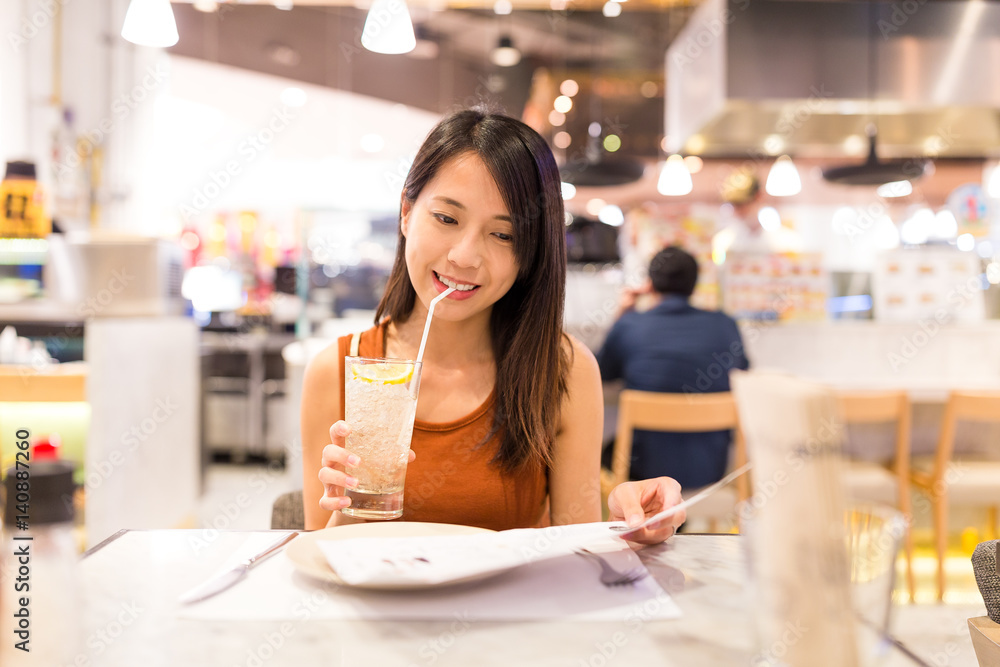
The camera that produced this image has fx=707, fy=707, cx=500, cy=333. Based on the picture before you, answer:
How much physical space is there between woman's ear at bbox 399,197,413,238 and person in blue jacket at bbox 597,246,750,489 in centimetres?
185

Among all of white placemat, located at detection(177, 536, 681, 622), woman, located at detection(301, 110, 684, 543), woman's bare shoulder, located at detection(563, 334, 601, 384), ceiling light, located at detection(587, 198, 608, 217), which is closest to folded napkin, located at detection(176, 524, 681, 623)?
white placemat, located at detection(177, 536, 681, 622)

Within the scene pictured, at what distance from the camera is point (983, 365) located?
4262mm

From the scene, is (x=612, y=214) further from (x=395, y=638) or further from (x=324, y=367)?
(x=395, y=638)

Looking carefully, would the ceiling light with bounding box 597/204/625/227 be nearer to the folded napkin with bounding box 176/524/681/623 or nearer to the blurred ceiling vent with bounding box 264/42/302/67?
the blurred ceiling vent with bounding box 264/42/302/67

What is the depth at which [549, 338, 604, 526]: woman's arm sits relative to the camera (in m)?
1.41

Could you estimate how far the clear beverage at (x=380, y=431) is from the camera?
1.00m

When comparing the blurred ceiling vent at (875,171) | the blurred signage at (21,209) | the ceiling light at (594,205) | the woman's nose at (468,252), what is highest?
the ceiling light at (594,205)

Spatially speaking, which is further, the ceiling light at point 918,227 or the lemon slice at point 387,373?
the ceiling light at point 918,227

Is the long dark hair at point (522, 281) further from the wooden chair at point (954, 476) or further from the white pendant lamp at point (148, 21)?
the wooden chair at point (954, 476)

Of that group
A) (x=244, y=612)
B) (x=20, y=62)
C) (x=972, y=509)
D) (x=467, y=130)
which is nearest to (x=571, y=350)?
(x=467, y=130)

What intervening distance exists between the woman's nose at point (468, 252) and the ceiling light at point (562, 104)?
756cm

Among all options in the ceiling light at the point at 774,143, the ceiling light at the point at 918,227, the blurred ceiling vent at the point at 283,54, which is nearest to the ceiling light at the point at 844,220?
the ceiling light at the point at 918,227

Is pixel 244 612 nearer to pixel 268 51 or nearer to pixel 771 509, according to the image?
pixel 771 509

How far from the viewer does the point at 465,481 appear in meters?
1.32
